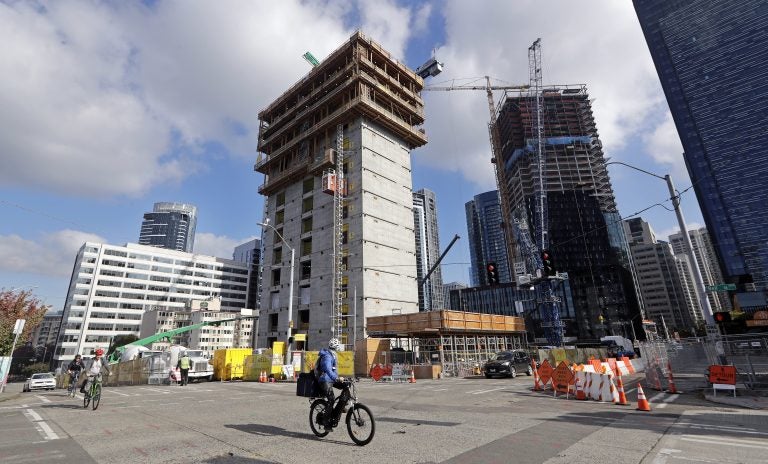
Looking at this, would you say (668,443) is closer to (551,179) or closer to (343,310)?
(343,310)

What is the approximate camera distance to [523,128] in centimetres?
14675

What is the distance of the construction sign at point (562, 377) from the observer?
50.7ft

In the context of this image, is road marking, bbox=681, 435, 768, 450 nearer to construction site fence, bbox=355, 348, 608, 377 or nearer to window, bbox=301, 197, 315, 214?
construction site fence, bbox=355, 348, 608, 377

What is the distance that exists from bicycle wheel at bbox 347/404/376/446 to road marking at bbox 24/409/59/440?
5898mm

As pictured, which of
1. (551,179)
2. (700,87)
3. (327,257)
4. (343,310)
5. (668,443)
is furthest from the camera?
Answer: (551,179)

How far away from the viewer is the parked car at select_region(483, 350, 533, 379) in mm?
25781

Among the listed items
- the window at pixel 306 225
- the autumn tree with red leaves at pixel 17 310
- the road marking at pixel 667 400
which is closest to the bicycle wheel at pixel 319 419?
the road marking at pixel 667 400

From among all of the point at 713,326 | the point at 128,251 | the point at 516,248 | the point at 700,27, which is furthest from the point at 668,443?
the point at 700,27

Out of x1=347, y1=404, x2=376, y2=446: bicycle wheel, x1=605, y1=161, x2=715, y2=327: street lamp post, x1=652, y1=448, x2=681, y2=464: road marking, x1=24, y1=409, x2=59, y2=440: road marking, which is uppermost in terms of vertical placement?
x1=605, y1=161, x2=715, y2=327: street lamp post

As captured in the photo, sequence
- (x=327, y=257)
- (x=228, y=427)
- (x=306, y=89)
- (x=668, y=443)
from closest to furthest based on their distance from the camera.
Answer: (x=668, y=443) → (x=228, y=427) → (x=327, y=257) → (x=306, y=89)

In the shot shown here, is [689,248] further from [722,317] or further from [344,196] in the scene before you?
[344,196]

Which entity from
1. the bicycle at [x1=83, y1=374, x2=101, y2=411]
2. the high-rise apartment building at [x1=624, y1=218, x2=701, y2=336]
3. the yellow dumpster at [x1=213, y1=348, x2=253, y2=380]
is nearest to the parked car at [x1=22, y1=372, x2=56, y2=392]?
the yellow dumpster at [x1=213, y1=348, x2=253, y2=380]

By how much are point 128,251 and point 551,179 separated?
15024cm

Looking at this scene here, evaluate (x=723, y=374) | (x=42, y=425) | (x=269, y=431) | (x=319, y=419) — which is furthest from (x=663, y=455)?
(x=42, y=425)
